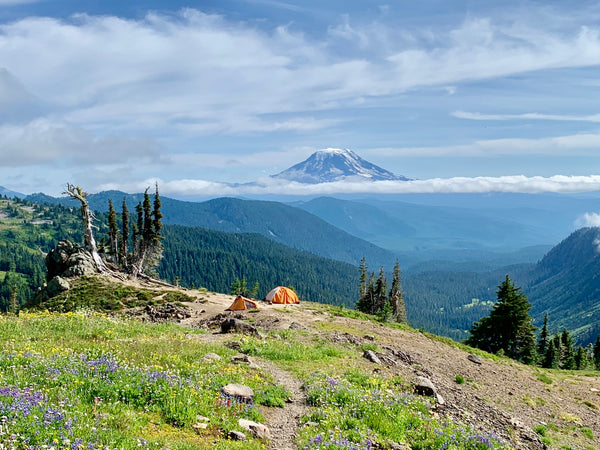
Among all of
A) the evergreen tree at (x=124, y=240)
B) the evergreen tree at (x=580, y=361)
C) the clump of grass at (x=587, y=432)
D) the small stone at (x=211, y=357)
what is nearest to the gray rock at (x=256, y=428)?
the small stone at (x=211, y=357)

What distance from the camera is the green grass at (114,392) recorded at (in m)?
7.59

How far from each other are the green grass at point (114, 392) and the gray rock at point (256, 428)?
0.26 meters

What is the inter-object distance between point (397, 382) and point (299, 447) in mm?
8712

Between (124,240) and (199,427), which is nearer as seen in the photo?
(199,427)

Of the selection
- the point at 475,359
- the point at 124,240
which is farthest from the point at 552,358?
the point at 124,240

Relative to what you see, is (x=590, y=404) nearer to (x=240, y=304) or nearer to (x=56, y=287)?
(x=240, y=304)

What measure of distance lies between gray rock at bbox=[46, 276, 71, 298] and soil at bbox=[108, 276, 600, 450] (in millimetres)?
19482

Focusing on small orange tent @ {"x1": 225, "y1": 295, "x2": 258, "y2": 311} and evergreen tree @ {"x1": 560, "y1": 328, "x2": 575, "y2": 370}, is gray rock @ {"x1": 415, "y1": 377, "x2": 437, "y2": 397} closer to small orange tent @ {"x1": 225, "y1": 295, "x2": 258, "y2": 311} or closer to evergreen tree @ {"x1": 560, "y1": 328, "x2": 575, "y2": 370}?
small orange tent @ {"x1": 225, "y1": 295, "x2": 258, "y2": 311}

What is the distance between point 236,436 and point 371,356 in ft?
41.4

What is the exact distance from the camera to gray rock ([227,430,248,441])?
31.5 feet

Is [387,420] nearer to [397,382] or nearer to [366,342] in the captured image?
[397,382]

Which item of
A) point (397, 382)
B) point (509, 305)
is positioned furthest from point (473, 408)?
point (509, 305)

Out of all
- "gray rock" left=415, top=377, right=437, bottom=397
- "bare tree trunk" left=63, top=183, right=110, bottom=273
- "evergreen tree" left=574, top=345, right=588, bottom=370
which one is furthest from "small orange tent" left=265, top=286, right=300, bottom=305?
"evergreen tree" left=574, top=345, right=588, bottom=370

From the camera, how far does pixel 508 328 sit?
59.8 meters
